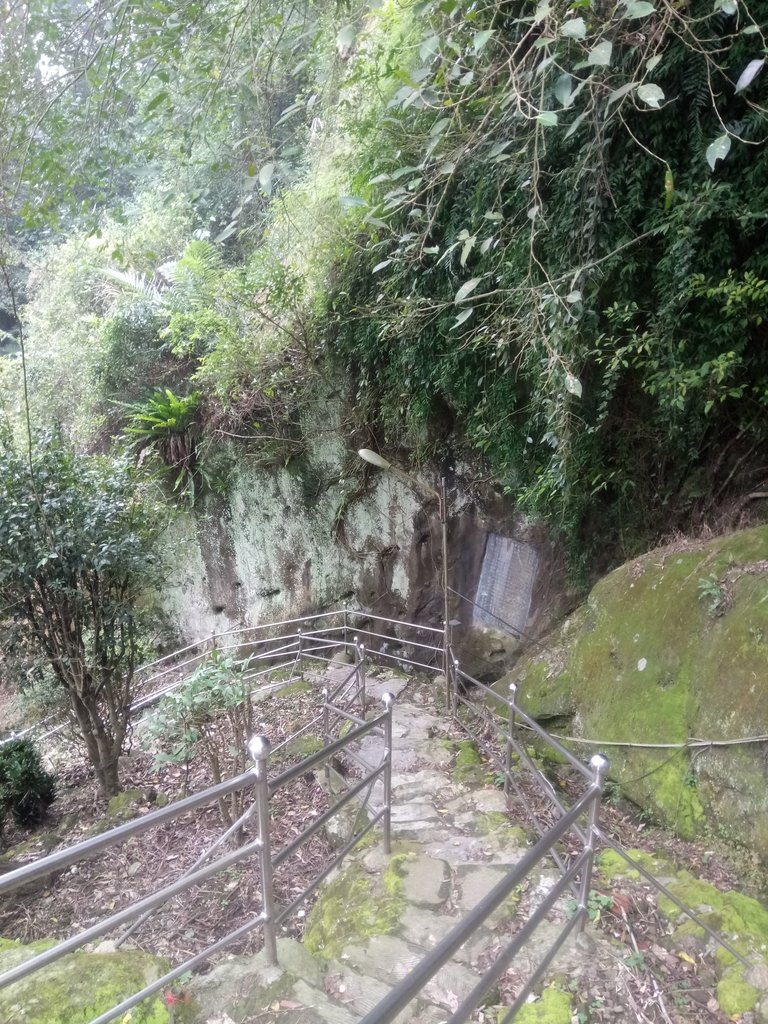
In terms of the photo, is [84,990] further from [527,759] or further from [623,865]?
[623,865]

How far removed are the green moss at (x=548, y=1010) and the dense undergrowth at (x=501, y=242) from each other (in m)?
2.70

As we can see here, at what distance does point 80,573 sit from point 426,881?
10.9 feet

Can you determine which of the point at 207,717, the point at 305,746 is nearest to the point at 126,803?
the point at 305,746

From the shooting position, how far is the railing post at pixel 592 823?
2.14m

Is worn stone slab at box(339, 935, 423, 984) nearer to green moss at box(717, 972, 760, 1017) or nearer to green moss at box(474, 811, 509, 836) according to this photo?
green moss at box(474, 811, 509, 836)

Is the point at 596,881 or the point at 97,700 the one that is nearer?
the point at 596,881

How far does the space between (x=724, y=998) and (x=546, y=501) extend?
356 centimetres

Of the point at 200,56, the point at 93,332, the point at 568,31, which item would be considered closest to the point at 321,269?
the point at 200,56

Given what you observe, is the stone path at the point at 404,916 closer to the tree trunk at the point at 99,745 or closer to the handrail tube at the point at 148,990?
the handrail tube at the point at 148,990

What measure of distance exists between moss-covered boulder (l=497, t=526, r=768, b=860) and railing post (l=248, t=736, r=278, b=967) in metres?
2.25

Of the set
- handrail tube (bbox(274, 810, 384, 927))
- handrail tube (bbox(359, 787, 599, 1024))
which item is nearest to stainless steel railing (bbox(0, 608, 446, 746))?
handrail tube (bbox(274, 810, 384, 927))

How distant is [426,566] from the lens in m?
7.49

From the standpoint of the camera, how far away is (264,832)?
2.14m

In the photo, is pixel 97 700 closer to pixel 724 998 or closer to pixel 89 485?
pixel 89 485
